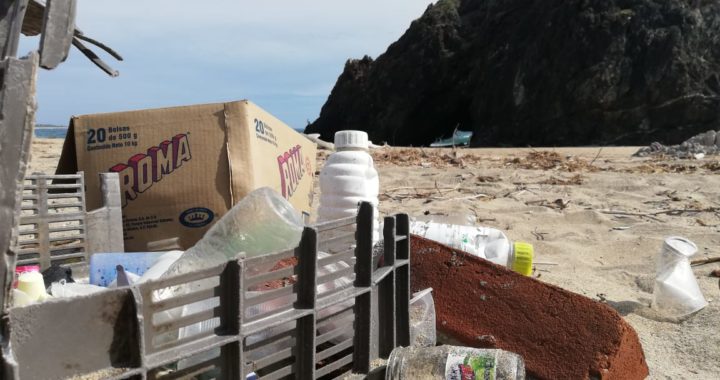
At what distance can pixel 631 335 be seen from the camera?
6.73 ft

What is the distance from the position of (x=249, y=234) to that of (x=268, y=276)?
674 millimetres

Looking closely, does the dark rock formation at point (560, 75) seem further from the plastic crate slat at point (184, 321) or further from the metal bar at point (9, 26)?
the metal bar at point (9, 26)

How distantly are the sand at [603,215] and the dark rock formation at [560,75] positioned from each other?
16.9m

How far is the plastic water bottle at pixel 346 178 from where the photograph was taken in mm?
2762

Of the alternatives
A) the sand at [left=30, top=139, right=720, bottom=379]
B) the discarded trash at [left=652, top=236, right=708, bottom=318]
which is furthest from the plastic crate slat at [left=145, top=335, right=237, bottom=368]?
the discarded trash at [left=652, top=236, right=708, bottom=318]

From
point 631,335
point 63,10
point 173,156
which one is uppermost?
point 63,10

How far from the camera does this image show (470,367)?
169 centimetres

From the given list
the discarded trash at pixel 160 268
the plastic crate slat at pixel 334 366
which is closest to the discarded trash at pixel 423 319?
the plastic crate slat at pixel 334 366

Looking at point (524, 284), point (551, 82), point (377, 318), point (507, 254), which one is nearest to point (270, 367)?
point (377, 318)

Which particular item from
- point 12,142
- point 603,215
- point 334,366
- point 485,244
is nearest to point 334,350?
point 334,366

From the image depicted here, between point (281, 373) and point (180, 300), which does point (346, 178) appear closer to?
point (281, 373)

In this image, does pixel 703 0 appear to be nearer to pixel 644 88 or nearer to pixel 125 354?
pixel 644 88

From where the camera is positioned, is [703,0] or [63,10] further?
[703,0]

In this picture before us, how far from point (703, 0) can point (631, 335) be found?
88.8ft
